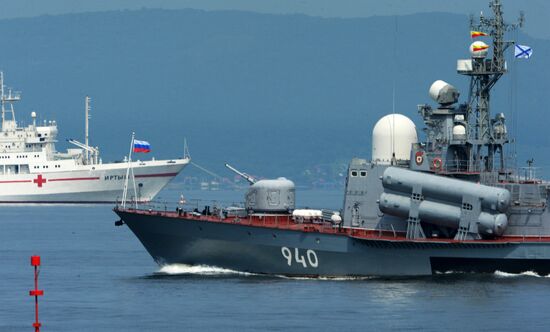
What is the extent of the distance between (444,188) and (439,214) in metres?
0.95

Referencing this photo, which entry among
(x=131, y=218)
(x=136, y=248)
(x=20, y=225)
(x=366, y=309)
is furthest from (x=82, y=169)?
(x=366, y=309)

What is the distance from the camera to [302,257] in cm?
5750

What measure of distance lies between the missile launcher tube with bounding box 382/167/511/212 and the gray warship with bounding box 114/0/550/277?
35mm

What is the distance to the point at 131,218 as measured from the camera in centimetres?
6147

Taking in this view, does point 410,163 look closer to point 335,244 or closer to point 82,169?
point 335,244

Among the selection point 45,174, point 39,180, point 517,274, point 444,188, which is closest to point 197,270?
point 444,188

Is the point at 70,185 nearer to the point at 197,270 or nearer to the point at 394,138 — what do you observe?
the point at 197,270

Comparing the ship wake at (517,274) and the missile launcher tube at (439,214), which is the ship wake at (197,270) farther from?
the ship wake at (517,274)

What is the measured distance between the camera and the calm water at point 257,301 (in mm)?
48594

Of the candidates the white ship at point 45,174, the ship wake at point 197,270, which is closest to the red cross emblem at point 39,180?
the white ship at point 45,174

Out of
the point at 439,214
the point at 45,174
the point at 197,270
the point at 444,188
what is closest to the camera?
the point at 444,188

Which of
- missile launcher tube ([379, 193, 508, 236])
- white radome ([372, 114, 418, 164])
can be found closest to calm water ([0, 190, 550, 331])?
missile launcher tube ([379, 193, 508, 236])

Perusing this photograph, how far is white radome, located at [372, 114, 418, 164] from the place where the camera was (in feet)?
191

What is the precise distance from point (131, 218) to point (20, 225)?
155 ft
